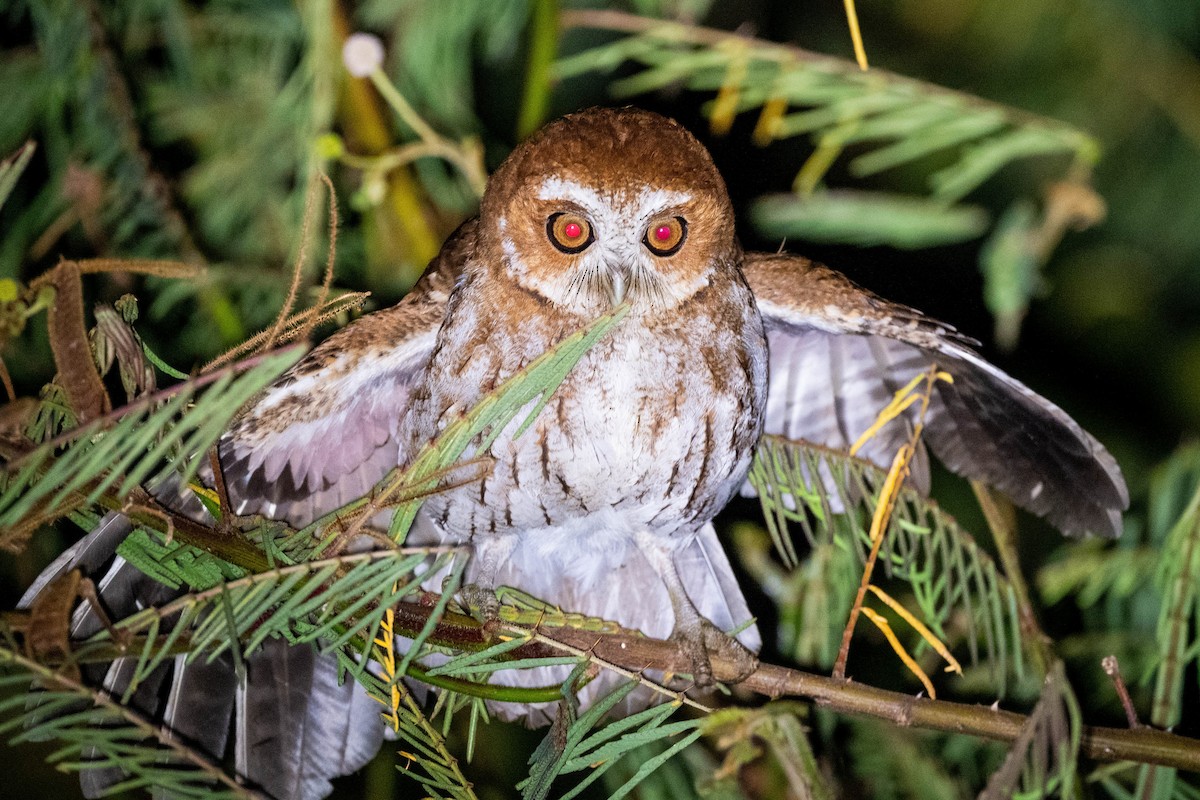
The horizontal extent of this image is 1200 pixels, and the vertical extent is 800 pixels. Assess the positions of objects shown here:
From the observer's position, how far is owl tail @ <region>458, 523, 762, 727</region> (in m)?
1.46

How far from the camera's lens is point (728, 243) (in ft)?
3.77

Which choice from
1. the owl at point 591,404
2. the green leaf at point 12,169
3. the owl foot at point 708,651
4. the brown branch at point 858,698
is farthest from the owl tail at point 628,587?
the green leaf at point 12,169

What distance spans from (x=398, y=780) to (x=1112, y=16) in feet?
6.39

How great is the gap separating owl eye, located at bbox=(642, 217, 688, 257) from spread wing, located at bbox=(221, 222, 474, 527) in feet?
0.95

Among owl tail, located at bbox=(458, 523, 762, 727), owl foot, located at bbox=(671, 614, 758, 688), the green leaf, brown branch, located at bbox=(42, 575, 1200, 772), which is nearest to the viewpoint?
the green leaf

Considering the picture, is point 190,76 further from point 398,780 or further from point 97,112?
point 398,780

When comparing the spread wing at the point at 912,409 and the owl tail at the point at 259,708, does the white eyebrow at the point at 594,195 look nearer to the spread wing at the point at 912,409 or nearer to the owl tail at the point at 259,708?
the spread wing at the point at 912,409

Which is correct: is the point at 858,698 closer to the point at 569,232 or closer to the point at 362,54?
the point at 569,232

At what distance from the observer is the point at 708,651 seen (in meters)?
1.14

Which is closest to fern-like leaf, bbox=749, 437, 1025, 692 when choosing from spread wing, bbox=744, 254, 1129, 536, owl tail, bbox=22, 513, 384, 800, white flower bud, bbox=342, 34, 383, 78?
spread wing, bbox=744, 254, 1129, 536

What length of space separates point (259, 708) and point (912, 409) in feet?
3.06

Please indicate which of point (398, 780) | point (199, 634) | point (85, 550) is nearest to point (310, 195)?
point (199, 634)

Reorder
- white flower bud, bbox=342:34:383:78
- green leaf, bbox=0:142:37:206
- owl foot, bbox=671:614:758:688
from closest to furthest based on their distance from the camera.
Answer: green leaf, bbox=0:142:37:206
owl foot, bbox=671:614:758:688
white flower bud, bbox=342:34:383:78

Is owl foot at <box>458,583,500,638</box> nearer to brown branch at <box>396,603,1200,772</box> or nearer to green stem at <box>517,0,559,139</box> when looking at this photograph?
brown branch at <box>396,603,1200,772</box>
